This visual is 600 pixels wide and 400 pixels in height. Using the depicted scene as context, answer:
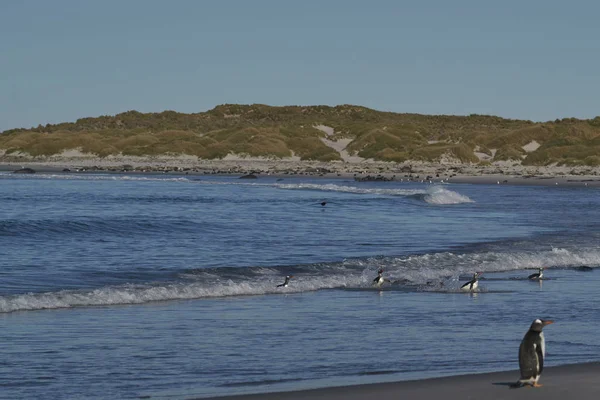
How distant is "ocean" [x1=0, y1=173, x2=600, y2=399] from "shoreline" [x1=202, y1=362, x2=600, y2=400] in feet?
1.48

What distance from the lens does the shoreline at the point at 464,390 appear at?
9367 mm

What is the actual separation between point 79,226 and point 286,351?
1912cm

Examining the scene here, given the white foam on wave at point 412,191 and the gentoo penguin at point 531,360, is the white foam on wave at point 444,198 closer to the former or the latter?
the white foam on wave at point 412,191

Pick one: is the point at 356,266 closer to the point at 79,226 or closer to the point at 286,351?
the point at 286,351

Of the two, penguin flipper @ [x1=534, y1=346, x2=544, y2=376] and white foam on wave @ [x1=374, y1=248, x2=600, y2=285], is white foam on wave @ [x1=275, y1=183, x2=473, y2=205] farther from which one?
penguin flipper @ [x1=534, y1=346, x2=544, y2=376]

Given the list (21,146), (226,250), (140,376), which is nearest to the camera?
(140,376)

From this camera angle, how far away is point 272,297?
17.1 meters

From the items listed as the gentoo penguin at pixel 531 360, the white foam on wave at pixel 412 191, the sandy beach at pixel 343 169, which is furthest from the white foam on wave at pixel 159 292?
the sandy beach at pixel 343 169

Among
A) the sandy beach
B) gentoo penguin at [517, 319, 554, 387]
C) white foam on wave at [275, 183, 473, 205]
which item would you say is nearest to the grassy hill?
the sandy beach

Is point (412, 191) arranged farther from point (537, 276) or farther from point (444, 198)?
point (537, 276)

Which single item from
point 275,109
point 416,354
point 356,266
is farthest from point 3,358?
point 275,109

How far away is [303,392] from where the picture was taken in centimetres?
965

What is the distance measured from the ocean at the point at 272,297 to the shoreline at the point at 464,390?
1.48 feet

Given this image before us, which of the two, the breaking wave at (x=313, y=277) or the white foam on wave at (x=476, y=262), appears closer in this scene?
the breaking wave at (x=313, y=277)
